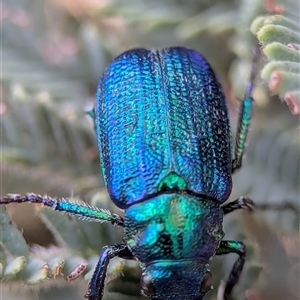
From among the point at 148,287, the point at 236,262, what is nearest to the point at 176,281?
the point at 148,287

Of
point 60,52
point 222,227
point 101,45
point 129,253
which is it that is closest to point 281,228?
point 222,227

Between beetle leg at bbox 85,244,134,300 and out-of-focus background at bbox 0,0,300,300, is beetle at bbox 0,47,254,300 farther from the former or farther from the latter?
out-of-focus background at bbox 0,0,300,300

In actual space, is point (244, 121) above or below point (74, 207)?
above

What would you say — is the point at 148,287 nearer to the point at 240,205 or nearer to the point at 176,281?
the point at 176,281

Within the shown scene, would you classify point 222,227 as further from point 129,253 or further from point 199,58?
point 199,58

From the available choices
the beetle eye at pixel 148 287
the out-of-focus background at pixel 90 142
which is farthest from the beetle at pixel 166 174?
the out-of-focus background at pixel 90 142

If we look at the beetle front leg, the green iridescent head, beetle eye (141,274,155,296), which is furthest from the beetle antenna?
beetle eye (141,274,155,296)
